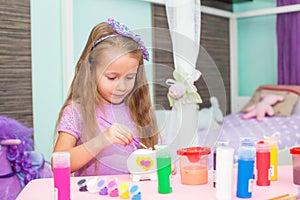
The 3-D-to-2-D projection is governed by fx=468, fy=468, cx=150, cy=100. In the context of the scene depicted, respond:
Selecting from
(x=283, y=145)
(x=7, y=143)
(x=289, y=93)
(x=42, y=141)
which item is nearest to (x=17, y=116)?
(x=42, y=141)

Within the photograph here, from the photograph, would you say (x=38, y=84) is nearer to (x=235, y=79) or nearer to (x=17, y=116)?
(x=17, y=116)

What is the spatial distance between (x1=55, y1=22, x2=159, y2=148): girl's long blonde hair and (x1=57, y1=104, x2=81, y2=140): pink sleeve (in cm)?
2

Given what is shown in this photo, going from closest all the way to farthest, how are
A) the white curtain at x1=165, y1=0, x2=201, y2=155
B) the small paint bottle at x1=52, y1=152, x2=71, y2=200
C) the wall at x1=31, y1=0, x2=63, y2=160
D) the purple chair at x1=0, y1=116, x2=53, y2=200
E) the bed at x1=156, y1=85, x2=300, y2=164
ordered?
the small paint bottle at x1=52, y1=152, x2=71, y2=200 < the white curtain at x1=165, y1=0, x2=201, y2=155 < the purple chair at x1=0, y1=116, x2=53, y2=200 < the wall at x1=31, y1=0, x2=63, y2=160 < the bed at x1=156, y1=85, x2=300, y2=164

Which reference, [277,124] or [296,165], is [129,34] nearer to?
[296,165]

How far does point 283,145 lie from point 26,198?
1.89 metres

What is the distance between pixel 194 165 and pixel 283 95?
2144 mm

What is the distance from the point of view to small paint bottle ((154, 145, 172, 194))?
1068 millimetres

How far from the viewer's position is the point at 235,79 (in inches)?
143

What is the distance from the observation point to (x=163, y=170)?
3.51 ft

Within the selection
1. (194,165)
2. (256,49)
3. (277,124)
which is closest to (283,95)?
(277,124)

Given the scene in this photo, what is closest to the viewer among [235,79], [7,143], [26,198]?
[26,198]

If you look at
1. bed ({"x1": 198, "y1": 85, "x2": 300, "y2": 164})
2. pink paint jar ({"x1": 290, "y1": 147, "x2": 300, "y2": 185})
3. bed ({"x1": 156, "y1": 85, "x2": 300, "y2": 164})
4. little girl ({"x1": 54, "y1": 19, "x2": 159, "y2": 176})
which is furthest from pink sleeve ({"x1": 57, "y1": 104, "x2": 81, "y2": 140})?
bed ({"x1": 198, "y1": 85, "x2": 300, "y2": 164})

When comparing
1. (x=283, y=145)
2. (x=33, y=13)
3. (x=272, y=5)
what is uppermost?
(x=272, y=5)

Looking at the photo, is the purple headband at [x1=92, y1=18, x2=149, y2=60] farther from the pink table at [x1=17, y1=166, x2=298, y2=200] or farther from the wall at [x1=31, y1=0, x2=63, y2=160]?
the wall at [x1=31, y1=0, x2=63, y2=160]
